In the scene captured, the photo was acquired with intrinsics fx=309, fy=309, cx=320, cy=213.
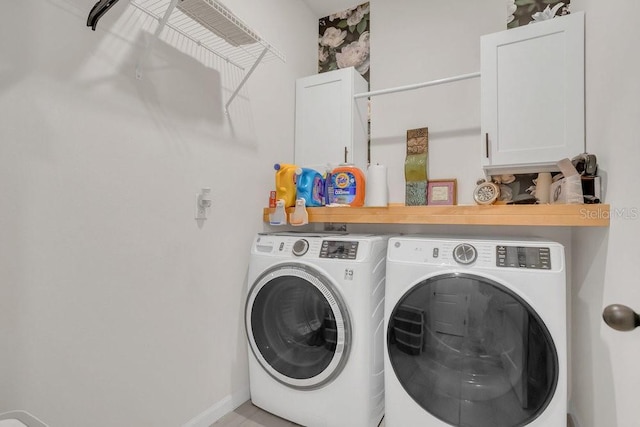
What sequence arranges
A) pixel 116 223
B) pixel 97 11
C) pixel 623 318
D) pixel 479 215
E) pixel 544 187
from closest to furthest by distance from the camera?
pixel 623 318, pixel 97 11, pixel 116 223, pixel 479 215, pixel 544 187

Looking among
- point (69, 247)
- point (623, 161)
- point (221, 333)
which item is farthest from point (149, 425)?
point (623, 161)

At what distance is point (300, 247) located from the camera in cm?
165

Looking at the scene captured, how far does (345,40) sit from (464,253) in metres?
1.97

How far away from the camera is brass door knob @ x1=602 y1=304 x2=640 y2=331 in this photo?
1.90 feet

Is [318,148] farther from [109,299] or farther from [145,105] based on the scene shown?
[109,299]

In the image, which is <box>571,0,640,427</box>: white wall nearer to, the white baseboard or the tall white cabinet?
the tall white cabinet

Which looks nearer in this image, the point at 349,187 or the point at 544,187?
the point at 544,187

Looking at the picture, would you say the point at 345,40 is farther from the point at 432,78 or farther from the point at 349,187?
the point at 349,187

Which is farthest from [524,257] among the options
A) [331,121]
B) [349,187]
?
[331,121]

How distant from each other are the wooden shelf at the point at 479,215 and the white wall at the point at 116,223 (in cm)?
57

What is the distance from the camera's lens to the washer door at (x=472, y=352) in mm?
1171

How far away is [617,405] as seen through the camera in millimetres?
1028

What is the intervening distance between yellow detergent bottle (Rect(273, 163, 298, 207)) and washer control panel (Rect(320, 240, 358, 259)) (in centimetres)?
45

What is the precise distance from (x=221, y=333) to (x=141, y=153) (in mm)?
1001
